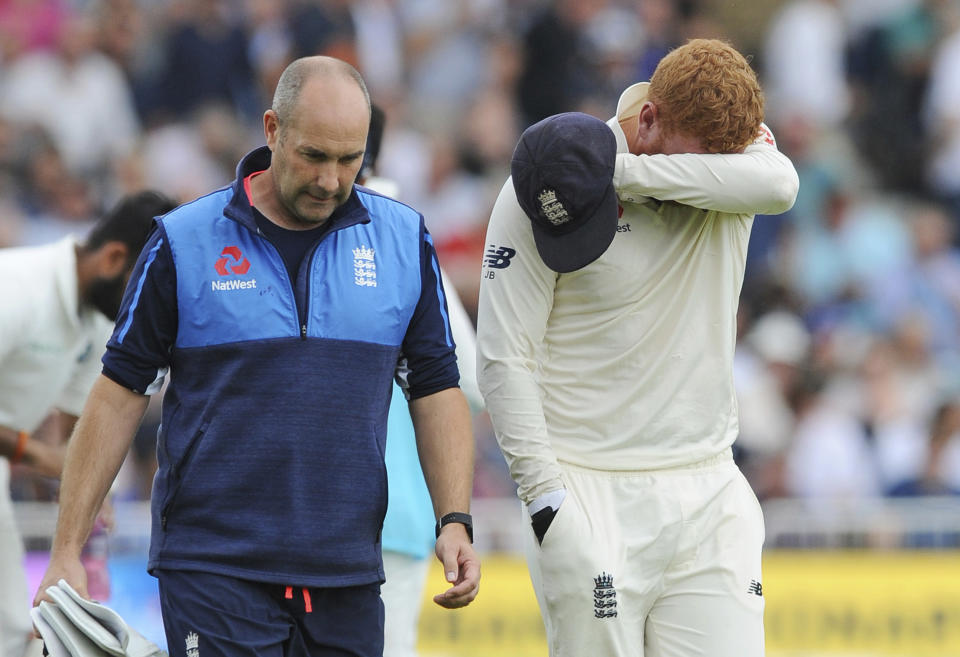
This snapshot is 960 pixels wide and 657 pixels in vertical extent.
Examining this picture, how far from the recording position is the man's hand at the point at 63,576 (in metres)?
4.42

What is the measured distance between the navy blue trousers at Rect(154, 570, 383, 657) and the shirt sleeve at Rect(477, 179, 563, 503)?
679 mm

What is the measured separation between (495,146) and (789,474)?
443 cm

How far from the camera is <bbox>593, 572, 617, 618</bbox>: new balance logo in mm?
4938

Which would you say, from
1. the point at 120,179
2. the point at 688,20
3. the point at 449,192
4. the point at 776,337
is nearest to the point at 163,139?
the point at 120,179

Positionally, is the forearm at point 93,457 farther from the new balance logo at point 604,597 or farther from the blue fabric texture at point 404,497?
the blue fabric texture at point 404,497

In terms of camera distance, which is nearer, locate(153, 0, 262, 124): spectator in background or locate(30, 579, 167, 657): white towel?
locate(30, 579, 167, 657): white towel

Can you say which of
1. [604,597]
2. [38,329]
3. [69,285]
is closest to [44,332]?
[38,329]

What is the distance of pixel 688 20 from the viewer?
47.8 ft

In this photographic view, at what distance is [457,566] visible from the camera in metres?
4.59

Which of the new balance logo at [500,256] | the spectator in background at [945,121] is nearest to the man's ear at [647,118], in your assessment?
the new balance logo at [500,256]

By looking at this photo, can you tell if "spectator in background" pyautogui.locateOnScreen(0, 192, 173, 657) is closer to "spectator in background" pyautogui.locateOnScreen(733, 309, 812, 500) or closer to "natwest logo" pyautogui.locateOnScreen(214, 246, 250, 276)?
"natwest logo" pyautogui.locateOnScreen(214, 246, 250, 276)

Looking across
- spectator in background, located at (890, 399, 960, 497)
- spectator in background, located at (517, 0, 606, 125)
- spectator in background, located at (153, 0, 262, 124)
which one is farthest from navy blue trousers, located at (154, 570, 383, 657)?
spectator in background, located at (153, 0, 262, 124)

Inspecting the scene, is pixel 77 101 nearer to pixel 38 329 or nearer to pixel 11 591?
pixel 38 329

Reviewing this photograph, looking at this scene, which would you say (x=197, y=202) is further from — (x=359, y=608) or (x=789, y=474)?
(x=789, y=474)
